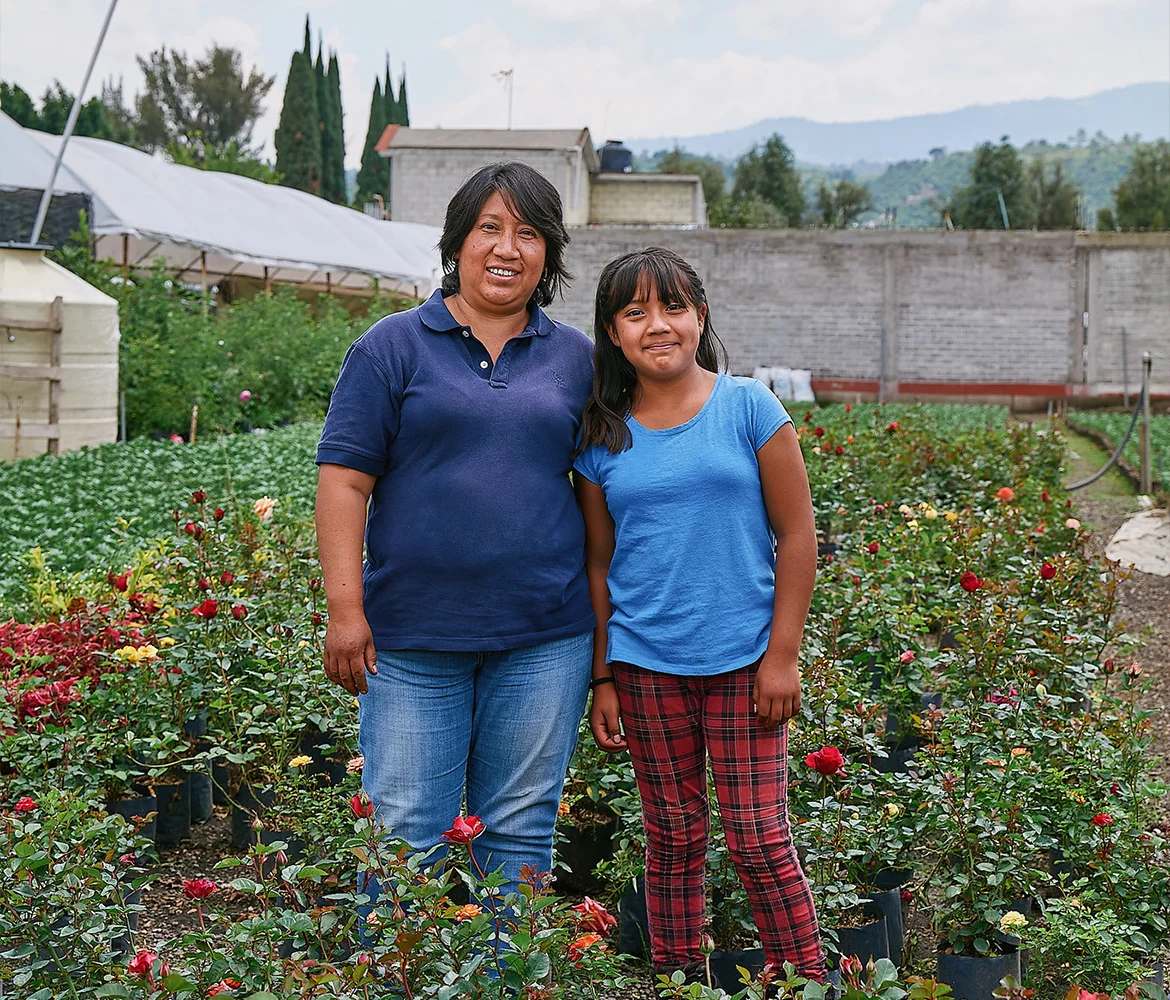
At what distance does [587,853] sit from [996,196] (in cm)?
3836

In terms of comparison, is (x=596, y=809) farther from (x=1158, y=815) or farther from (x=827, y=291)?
(x=827, y=291)

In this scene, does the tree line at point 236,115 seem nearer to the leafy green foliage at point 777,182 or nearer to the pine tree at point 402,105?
the pine tree at point 402,105

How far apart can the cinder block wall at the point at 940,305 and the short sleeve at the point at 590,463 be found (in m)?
18.9

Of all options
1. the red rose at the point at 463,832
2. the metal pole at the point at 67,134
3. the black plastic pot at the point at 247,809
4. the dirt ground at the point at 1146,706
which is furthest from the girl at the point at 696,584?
the metal pole at the point at 67,134

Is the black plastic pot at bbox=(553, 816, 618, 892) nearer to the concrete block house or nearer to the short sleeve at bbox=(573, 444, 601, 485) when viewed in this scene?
the short sleeve at bbox=(573, 444, 601, 485)

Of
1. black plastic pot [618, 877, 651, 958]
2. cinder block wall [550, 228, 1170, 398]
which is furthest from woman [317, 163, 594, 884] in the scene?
cinder block wall [550, 228, 1170, 398]

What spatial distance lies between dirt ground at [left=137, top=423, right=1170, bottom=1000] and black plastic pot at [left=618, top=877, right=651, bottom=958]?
0.15 ft

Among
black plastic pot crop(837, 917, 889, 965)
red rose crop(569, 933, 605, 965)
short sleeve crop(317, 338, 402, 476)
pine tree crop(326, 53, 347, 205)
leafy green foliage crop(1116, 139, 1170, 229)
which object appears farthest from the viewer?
pine tree crop(326, 53, 347, 205)

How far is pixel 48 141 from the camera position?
521 inches

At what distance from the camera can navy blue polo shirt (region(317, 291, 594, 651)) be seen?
6.73 feet

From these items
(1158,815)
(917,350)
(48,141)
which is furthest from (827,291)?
(1158,815)

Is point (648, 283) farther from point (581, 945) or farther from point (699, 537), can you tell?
point (581, 945)

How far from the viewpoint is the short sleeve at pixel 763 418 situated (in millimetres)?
2154

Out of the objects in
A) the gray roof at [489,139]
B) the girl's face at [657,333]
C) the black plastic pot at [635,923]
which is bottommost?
the black plastic pot at [635,923]
